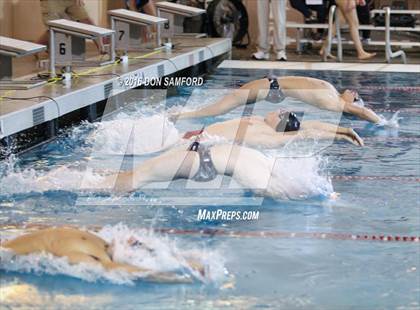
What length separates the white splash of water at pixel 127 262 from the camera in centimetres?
319

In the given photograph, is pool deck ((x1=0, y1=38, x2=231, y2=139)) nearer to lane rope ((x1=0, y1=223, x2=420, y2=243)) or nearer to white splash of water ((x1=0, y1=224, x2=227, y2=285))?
lane rope ((x1=0, y1=223, x2=420, y2=243))

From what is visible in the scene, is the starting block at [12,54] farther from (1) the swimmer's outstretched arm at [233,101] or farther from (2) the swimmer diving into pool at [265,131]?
(2) the swimmer diving into pool at [265,131]

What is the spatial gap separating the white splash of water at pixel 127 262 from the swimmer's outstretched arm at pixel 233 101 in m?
2.93

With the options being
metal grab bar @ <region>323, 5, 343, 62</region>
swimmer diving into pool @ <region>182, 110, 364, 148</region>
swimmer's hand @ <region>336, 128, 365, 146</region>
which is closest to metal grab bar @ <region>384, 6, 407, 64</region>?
metal grab bar @ <region>323, 5, 343, 62</region>

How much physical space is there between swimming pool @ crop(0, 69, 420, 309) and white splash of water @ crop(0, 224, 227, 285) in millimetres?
20

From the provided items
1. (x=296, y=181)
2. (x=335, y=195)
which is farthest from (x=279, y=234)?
(x=335, y=195)

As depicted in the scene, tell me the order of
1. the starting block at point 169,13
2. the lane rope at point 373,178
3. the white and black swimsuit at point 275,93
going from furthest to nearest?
the starting block at point 169,13 < the white and black swimsuit at point 275,93 < the lane rope at point 373,178

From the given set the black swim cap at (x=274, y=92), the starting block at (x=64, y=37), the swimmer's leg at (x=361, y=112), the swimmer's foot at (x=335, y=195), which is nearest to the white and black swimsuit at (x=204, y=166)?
the swimmer's foot at (x=335, y=195)

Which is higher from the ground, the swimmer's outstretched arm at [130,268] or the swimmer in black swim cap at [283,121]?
the swimmer in black swim cap at [283,121]

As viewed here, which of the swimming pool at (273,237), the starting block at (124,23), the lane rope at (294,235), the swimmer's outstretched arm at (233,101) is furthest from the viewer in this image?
the starting block at (124,23)

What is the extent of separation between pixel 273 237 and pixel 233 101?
274cm

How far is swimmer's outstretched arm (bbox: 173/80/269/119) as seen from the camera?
6.25m

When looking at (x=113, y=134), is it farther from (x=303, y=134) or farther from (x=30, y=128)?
(x=303, y=134)

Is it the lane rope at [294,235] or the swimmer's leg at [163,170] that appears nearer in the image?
the lane rope at [294,235]
